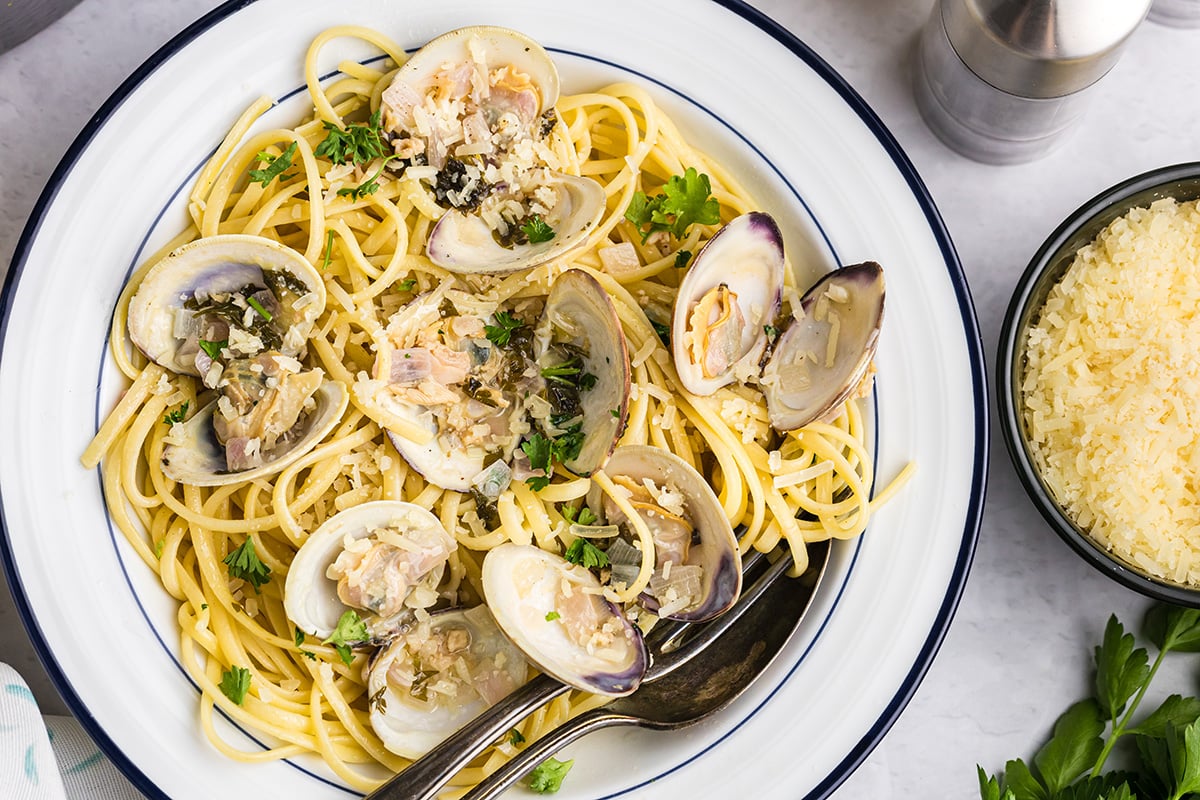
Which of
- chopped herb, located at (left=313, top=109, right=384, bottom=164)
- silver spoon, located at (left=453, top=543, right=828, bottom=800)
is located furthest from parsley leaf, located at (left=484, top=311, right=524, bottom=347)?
silver spoon, located at (left=453, top=543, right=828, bottom=800)

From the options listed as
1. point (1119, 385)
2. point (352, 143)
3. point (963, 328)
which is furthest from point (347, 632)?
point (1119, 385)

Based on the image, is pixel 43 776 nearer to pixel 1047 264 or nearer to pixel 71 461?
pixel 71 461

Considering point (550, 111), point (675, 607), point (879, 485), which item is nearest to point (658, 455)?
point (675, 607)

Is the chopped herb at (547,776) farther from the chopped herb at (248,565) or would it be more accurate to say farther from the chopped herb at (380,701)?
the chopped herb at (248,565)

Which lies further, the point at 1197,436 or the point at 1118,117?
the point at 1118,117

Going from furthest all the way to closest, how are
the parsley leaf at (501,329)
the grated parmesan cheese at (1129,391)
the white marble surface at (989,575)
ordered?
the white marble surface at (989,575) → the grated parmesan cheese at (1129,391) → the parsley leaf at (501,329)

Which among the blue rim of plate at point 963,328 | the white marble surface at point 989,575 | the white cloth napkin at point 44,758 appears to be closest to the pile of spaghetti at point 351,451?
the blue rim of plate at point 963,328

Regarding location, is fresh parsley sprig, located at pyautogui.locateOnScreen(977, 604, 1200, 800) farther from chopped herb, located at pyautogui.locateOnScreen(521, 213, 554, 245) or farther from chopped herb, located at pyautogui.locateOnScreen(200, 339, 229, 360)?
chopped herb, located at pyautogui.locateOnScreen(200, 339, 229, 360)
